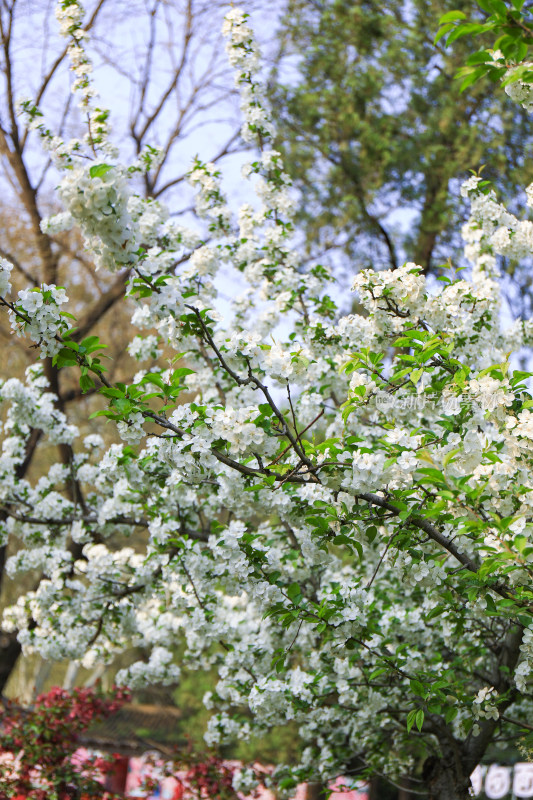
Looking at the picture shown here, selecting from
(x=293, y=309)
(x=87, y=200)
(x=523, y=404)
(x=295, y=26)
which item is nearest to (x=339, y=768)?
(x=293, y=309)

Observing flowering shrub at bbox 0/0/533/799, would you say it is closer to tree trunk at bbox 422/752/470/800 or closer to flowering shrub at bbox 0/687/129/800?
tree trunk at bbox 422/752/470/800

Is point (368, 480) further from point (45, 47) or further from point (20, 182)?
point (45, 47)

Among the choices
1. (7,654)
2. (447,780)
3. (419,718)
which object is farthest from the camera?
(7,654)

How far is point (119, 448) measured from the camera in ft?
14.3

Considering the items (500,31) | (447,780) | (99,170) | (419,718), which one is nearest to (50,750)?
(447,780)

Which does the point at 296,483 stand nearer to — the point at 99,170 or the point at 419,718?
the point at 419,718

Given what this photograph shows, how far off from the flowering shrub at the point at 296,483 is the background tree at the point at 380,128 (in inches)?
215

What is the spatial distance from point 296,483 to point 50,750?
4.46 metres

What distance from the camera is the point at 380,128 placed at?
10969mm

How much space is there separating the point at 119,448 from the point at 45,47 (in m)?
6.38

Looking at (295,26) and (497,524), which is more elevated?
(295,26)

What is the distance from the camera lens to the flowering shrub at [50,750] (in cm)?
621

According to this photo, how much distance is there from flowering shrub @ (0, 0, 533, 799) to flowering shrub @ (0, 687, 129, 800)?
0.56 metres

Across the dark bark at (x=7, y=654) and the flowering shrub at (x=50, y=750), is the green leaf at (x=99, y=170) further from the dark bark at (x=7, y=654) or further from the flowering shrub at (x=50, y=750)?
the dark bark at (x=7, y=654)
